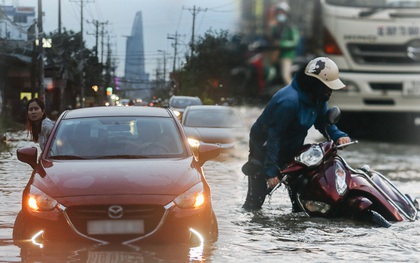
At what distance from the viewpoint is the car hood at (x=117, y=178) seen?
7.04m

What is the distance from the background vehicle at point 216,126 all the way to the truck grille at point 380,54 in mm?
4496

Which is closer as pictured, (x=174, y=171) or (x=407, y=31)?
(x=174, y=171)

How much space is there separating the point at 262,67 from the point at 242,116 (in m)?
5.76

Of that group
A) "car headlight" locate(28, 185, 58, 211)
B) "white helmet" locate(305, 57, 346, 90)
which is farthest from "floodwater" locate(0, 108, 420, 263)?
"white helmet" locate(305, 57, 346, 90)

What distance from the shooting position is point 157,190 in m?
7.04

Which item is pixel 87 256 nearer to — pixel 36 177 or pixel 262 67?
pixel 36 177

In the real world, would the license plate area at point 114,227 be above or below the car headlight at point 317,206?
above

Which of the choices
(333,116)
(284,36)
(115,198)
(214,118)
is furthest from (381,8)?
(115,198)

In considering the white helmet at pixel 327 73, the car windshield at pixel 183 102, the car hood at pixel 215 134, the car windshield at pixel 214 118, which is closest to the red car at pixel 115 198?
the white helmet at pixel 327 73

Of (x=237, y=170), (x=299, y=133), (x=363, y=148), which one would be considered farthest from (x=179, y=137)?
(x=363, y=148)

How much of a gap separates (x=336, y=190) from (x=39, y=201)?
9.94 feet

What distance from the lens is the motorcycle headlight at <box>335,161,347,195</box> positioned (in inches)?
347

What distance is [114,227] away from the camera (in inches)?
271

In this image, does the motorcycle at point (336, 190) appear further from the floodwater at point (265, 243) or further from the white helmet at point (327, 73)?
the white helmet at point (327, 73)
